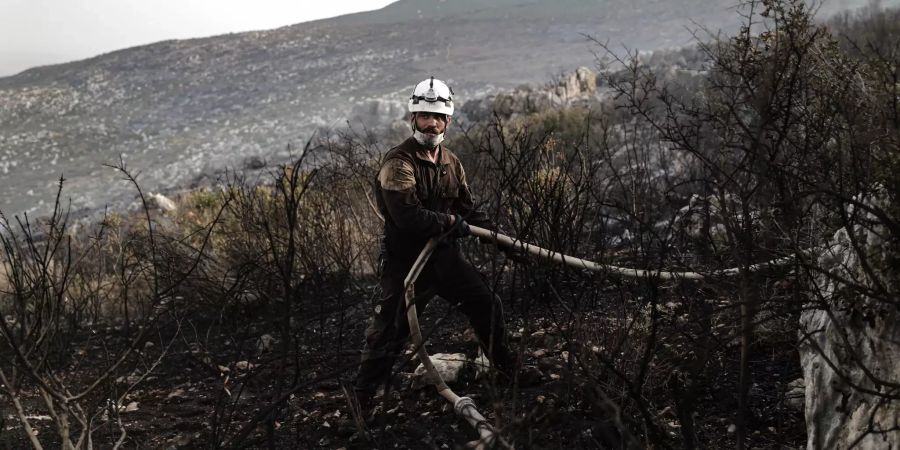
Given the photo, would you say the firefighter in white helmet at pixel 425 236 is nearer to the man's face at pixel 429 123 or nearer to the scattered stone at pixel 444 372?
the man's face at pixel 429 123

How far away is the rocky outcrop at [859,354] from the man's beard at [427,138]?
6.28ft

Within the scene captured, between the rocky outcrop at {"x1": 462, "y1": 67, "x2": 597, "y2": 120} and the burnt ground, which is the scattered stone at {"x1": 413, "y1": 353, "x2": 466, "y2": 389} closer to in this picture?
the burnt ground

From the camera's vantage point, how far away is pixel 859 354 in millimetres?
1999

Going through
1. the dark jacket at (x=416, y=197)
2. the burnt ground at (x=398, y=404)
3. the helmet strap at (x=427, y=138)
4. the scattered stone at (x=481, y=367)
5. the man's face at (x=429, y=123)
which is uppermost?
the man's face at (x=429, y=123)

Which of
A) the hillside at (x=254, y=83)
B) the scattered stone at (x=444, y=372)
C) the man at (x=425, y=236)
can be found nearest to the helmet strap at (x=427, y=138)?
the man at (x=425, y=236)

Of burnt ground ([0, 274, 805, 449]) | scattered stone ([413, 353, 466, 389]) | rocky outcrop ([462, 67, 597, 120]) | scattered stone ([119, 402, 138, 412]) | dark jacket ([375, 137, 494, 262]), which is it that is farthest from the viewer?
rocky outcrop ([462, 67, 597, 120])

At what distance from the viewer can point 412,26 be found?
179 ft

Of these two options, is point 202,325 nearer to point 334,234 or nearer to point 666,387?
point 334,234

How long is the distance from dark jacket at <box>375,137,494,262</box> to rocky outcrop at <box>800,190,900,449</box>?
1.60 metres

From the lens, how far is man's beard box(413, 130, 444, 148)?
3.56 meters

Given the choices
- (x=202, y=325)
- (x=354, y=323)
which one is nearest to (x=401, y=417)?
(x=354, y=323)

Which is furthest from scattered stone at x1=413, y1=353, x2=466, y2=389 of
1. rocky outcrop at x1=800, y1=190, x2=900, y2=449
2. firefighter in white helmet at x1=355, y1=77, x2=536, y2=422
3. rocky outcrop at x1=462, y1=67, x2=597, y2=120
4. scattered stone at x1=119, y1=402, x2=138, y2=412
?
rocky outcrop at x1=462, y1=67, x2=597, y2=120

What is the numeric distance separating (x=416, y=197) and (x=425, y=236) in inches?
8.1

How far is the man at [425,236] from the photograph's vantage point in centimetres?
347
